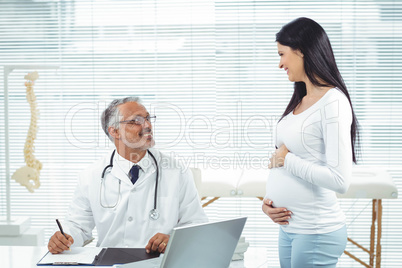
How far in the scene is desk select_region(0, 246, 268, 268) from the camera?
58.5 inches

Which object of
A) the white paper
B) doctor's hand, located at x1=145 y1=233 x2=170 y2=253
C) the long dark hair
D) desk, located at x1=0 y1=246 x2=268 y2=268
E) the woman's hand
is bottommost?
desk, located at x1=0 y1=246 x2=268 y2=268

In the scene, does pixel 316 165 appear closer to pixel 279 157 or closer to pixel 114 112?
A: pixel 279 157

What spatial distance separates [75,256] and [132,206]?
41 centimetres

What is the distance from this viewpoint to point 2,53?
3428mm

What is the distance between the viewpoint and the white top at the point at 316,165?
1524 mm

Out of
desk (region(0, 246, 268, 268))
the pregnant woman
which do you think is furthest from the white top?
desk (region(0, 246, 268, 268))

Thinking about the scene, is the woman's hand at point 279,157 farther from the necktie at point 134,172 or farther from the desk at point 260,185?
the desk at point 260,185

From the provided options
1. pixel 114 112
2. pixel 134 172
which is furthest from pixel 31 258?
pixel 114 112

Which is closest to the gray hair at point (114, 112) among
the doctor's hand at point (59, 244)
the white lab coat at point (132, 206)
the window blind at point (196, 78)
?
the white lab coat at point (132, 206)

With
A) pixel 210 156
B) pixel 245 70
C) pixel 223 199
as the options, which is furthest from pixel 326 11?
pixel 223 199

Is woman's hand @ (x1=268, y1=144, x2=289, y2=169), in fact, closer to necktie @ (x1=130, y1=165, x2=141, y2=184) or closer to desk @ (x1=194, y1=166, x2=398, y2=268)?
necktie @ (x1=130, y1=165, x2=141, y2=184)

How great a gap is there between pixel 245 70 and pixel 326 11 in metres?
0.67

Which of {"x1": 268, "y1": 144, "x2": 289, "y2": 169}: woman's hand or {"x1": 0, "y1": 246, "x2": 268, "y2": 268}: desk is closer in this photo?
{"x1": 0, "y1": 246, "x2": 268, "y2": 268}: desk

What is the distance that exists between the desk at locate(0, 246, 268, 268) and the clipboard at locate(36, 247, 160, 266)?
0.13 ft
